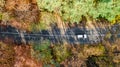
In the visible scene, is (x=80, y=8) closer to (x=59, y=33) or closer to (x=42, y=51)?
(x=59, y=33)

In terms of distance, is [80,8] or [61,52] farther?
[61,52]

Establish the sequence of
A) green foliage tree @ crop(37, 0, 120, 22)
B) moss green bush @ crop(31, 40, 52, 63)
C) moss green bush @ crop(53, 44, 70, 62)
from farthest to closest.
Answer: moss green bush @ crop(53, 44, 70, 62) < moss green bush @ crop(31, 40, 52, 63) < green foliage tree @ crop(37, 0, 120, 22)

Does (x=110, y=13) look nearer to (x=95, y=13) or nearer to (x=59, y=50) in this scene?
(x=95, y=13)

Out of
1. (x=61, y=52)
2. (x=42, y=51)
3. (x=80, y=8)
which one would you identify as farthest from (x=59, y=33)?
(x=80, y=8)

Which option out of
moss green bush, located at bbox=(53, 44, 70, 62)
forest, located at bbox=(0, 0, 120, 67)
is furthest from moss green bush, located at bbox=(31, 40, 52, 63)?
moss green bush, located at bbox=(53, 44, 70, 62)

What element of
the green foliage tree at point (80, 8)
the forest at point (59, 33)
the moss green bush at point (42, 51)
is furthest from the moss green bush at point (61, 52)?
the green foliage tree at point (80, 8)

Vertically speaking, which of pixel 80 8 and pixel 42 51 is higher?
pixel 80 8

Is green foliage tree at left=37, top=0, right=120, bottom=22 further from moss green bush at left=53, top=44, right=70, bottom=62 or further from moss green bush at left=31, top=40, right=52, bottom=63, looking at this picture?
moss green bush at left=31, top=40, right=52, bottom=63

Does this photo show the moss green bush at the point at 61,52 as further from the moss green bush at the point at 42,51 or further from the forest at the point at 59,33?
the moss green bush at the point at 42,51

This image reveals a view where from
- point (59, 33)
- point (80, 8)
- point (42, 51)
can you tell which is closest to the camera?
point (80, 8)

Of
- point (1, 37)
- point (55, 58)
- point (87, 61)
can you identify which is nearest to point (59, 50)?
point (55, 58)

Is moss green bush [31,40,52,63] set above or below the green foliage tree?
below
